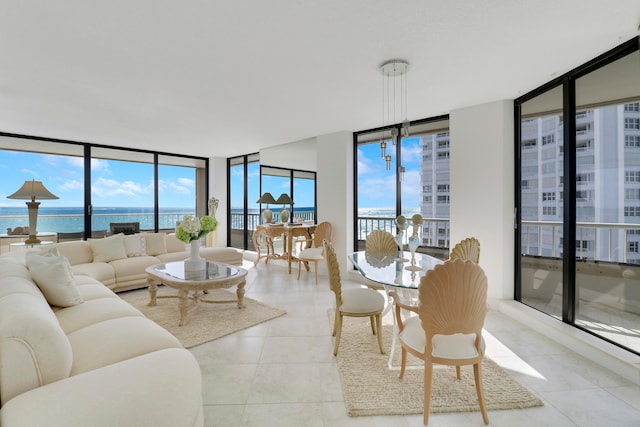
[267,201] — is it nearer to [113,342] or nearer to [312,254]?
[312,254]

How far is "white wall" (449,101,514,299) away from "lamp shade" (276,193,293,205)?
358cm

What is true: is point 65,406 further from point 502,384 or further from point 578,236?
point 578,236

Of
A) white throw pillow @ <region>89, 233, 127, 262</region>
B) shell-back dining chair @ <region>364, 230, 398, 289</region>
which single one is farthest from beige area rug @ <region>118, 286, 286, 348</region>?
shell-back dining chair @ <region>364, 230, 398, 289</region>

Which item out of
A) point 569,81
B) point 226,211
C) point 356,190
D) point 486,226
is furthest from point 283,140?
point 569,81

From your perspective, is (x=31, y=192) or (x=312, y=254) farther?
(x=312, y=254)

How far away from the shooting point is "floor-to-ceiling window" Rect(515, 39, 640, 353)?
93.5 inches

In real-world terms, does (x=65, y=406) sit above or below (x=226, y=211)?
below

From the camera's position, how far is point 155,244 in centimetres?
496

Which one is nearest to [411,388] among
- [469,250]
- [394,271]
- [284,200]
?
[394,271]

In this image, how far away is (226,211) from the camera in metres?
7.75

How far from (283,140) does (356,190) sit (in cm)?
182

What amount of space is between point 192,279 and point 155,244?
7.05ft

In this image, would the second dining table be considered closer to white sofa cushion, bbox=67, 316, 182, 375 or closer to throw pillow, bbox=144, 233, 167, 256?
throw pillow, bbox=144, 233, 167, 256

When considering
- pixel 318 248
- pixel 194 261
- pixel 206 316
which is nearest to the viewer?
pixel 206 316
